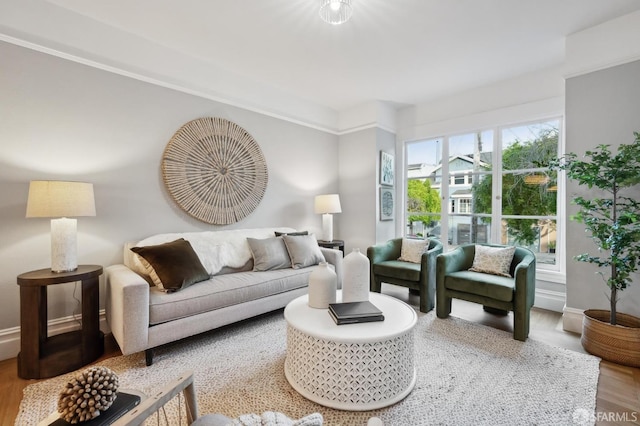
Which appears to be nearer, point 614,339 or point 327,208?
point 614,339

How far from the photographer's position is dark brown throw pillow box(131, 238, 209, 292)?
229 centimetres

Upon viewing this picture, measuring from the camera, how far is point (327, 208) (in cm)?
406

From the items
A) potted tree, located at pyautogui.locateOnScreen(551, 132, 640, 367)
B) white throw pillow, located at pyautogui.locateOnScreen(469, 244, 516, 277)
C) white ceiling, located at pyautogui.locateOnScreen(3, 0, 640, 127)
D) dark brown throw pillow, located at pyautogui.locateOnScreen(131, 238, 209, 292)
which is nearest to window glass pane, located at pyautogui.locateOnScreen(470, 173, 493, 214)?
white throw pillow, located at pyautogui.locateOnScreen(469, 244, 516, 277)

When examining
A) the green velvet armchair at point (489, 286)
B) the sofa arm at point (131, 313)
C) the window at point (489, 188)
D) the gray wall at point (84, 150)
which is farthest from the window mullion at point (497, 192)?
the sofa arm at point (131, 313)

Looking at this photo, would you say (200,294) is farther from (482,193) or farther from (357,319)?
(482,193)

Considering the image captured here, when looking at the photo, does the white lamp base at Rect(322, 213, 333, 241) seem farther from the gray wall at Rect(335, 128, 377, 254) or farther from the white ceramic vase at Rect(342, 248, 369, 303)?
the white ceramic vase at Rect(342, 248, 369, 303)

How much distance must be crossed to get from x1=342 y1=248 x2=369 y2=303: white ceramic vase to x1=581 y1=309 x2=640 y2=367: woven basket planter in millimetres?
1867

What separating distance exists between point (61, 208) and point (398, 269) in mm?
3094

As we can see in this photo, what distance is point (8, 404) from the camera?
1.67 m

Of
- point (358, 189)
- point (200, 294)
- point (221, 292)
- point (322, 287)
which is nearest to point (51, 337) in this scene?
point (200, 294)

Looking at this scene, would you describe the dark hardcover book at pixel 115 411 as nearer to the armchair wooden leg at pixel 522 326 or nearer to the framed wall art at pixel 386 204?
the armchair wooden leg at pixel 522 326

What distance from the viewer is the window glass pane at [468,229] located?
12.5 ft

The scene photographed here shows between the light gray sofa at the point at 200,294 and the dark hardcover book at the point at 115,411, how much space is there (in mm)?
1067
